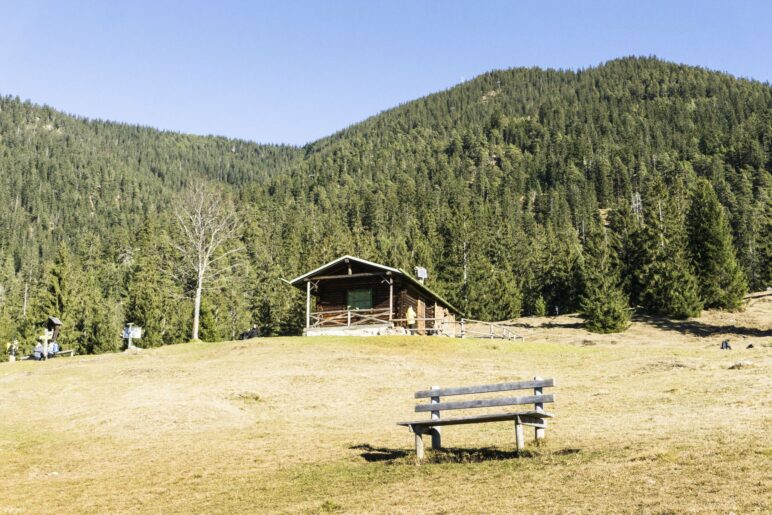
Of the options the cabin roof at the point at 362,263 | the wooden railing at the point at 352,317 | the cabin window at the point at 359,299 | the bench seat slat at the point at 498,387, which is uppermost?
the cabin roof at the point at 362,263

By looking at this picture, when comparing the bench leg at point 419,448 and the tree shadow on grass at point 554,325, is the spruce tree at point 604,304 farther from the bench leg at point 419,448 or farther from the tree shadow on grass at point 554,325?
the bench leg at point 419,448

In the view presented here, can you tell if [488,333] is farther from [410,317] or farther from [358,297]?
[358,297]


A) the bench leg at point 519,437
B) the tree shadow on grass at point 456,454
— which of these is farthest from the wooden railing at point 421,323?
the bench leg at point 519,437

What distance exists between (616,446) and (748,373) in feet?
45.0

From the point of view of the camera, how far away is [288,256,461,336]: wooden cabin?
45.4 metres

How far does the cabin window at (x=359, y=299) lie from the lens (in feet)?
156

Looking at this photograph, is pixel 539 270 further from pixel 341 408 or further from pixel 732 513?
pixel 732 513

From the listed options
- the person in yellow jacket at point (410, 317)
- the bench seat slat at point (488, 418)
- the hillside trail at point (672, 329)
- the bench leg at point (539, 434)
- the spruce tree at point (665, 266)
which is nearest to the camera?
the bench seat slat at point (488, 418)

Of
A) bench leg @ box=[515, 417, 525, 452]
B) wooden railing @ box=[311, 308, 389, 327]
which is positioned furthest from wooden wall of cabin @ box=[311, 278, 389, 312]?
bench leg @ box=[515, 417, 525, 452]

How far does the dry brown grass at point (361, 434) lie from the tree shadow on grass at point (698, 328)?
26164 mm

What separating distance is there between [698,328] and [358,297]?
34.1 m

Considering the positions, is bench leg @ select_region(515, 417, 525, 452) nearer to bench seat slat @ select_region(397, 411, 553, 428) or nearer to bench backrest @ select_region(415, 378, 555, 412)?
bench seat slat @ select_region(397, 411, 553, 428)

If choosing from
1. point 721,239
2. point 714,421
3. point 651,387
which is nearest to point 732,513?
point 714,421

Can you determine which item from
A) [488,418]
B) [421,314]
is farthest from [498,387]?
[421,314]
